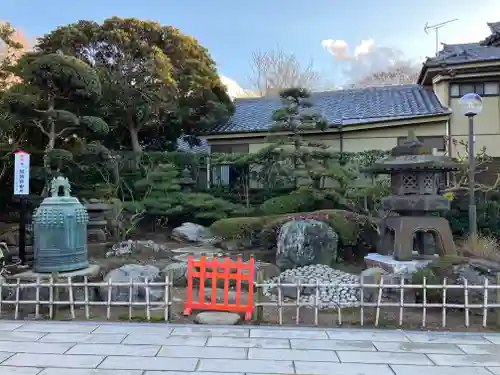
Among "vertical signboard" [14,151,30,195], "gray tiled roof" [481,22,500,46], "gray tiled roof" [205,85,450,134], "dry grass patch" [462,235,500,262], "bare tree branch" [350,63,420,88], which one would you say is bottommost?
"dry grass patch" [462,235,500,262]

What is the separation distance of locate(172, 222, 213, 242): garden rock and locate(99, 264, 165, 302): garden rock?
13.5 ft

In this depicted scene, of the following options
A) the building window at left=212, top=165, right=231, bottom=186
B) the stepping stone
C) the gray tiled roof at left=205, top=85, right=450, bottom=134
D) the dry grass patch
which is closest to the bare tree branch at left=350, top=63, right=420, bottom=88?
the gray tiled roof at left=205, top=85, right=450, bottom=134

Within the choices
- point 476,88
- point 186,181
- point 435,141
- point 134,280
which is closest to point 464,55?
point 476,88

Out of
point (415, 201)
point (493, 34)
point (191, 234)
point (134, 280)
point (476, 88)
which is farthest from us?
point (476, 88)

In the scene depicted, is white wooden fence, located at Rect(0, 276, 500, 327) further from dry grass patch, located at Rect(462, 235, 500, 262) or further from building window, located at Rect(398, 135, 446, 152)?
building window, located at Rect(398, 135, 446, 152)

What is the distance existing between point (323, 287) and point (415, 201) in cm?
283

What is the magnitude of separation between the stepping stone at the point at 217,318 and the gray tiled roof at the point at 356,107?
10.6 meters

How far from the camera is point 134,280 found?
21.7 ft

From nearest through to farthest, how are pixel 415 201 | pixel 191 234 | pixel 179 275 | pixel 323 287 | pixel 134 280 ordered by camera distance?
pixel 323 287 → pixel 134 280 → pixel 415 201 → pixel 179 275 → pixel 191 234

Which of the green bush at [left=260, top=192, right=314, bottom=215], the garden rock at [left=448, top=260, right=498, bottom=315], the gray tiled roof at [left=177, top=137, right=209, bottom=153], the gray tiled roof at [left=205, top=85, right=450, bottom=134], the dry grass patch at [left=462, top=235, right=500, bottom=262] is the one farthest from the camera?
the gray tiled roof at [left=177, top=137, right=209, bottom=153]

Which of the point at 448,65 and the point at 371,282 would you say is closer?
the point at 371,282

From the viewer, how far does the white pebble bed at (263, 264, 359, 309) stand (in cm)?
664

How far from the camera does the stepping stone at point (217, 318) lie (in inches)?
216

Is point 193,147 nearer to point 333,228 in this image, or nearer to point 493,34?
point 333,228
